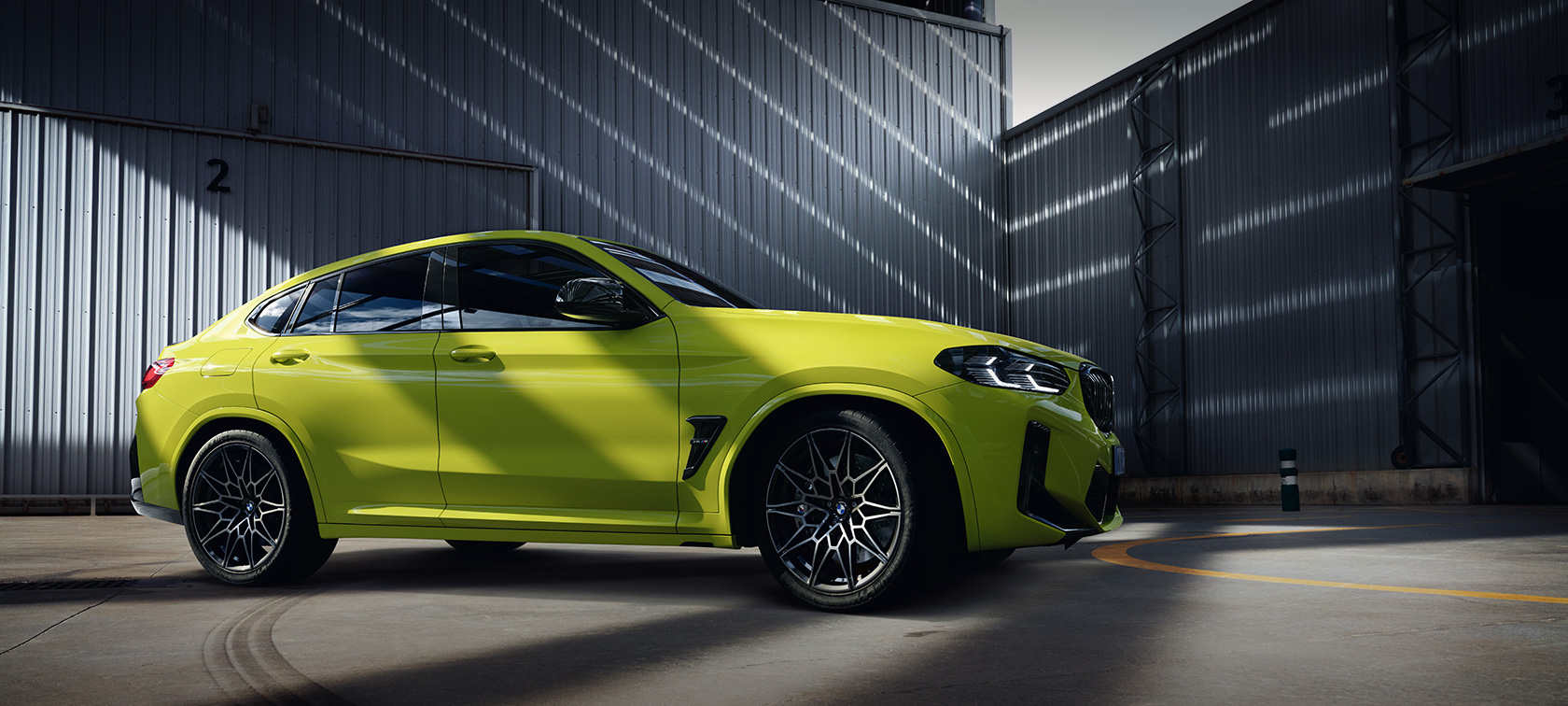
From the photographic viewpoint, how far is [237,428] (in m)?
4.70

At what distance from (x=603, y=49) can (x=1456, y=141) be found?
11.9m

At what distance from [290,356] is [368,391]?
518mm

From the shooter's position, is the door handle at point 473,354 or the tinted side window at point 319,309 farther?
the tinted side window at point 319,309

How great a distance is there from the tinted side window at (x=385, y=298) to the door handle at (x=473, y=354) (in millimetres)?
252

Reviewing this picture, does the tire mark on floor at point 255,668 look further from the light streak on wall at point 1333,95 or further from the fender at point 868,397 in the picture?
the light streak on wall at point 1333,95

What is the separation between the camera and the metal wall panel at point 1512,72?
11.1m

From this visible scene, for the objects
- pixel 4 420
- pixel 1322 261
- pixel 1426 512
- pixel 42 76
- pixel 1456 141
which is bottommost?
pixel 1426 512

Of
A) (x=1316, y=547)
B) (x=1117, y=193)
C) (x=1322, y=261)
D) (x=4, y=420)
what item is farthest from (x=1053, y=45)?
(x=4, y=420)

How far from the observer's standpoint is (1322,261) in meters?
13.8

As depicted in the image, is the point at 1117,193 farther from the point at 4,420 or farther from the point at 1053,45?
the point at 4,420

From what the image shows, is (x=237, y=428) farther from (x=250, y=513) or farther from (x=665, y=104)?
(x=665, y=104)

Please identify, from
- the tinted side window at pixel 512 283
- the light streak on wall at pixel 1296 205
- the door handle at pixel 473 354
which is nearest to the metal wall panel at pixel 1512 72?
the light streak on wall at pixel 1296 205

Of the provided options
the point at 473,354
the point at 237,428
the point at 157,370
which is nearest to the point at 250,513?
the point at 237,428

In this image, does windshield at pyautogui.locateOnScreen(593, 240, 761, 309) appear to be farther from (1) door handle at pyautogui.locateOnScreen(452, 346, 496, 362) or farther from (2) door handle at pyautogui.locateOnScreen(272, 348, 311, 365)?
(2) door handle at pyautogui.locateOnScreen(272, 348, 311, 365)
